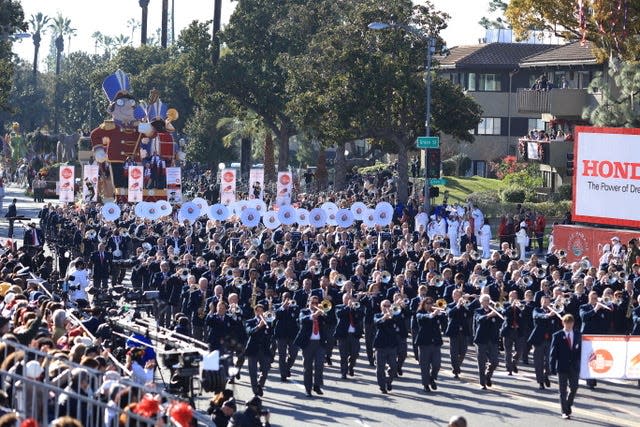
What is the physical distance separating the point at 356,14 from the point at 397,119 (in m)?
4.00

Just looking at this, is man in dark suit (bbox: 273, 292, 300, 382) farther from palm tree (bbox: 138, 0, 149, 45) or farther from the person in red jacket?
palm tree (bbox: 138, 0, 149, 45)

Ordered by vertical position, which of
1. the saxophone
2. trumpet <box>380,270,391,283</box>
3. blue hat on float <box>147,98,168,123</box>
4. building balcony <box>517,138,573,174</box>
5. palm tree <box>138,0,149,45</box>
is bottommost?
the saxophone

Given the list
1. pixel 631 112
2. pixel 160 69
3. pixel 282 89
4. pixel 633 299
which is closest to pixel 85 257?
pixel 633 299

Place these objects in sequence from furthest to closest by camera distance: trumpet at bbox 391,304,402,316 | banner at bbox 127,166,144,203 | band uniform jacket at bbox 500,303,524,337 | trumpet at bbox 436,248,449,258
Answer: banner at bbox 127,166,144,203 → trumpet at bbox 436,248,449,258 → band uniform jacket at bbox 500,303,524,337 → trumpet at bbox 391,304,402,316

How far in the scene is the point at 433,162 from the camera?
1588 inches

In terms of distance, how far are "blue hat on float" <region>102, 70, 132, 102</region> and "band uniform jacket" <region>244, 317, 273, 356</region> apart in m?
40.3

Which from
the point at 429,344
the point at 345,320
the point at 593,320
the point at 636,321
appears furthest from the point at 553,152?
the point at 429,344

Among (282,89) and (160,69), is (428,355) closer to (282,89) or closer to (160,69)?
(282,89)

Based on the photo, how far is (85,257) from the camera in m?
35.0

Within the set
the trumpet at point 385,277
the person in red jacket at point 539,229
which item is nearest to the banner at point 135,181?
the person in red jacket at point 539,229

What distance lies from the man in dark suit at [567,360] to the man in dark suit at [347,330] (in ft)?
12.7

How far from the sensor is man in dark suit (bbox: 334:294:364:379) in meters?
22.3

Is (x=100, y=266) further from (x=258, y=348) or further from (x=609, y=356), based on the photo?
(x=609, y=356)

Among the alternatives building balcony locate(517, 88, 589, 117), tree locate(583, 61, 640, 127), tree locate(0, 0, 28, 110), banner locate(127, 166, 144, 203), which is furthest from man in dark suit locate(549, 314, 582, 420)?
building balcony locate(517, 88, 589, 117)
